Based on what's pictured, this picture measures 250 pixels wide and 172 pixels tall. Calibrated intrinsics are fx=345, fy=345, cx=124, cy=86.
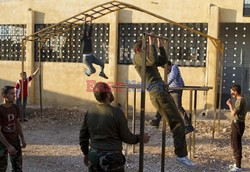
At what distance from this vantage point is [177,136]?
443cm

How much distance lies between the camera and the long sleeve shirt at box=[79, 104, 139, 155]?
341 cm

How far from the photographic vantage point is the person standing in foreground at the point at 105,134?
3.41 meters

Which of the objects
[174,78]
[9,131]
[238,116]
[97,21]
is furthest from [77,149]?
[97,21]

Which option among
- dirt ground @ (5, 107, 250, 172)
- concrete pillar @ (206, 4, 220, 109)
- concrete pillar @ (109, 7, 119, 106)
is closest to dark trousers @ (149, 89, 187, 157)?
dirt ground @ (5, 107, 250, 172)

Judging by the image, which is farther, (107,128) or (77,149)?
(77,149)

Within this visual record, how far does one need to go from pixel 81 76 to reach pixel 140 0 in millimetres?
3437

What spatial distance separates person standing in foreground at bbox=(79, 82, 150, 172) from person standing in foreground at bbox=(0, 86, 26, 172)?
1.37m

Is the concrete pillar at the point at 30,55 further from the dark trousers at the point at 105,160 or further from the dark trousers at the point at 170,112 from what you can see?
the dark trousers at the point at 105,160

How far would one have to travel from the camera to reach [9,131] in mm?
4477

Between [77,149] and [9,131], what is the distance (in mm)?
3018

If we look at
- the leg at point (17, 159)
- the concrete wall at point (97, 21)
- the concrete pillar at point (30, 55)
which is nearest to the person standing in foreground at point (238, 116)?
the leg at point (17, 159)

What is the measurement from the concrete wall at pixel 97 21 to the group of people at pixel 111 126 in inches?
193

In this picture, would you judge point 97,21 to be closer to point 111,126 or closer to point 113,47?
point 113,47

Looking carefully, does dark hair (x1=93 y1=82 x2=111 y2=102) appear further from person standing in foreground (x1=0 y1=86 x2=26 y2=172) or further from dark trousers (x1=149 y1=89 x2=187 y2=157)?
person standing in foreground (x1=0 y1=86 x2=26 y2=172)
